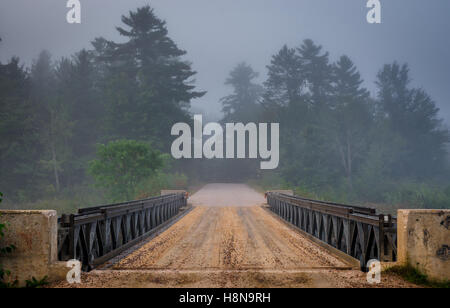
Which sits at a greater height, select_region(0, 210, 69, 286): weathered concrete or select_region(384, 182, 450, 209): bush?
select_region(0, 210, 69, 286): weathered concrete

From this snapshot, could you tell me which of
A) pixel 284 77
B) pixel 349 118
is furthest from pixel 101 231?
pixel 284 77

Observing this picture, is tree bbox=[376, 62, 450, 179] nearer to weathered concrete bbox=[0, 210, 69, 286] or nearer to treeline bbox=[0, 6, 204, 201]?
treeline bbox=[0, 6, 204, 201]

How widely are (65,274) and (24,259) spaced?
0.71m

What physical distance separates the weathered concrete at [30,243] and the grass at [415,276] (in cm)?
590

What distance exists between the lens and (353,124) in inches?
2034

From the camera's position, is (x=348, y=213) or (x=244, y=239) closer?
(x=348, y=213)

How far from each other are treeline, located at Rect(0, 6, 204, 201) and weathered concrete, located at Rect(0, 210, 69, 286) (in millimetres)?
37583

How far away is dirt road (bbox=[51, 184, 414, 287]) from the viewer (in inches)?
233

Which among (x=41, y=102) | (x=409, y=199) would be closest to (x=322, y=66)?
(x=409, y=199)

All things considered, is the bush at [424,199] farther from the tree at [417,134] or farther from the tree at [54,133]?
the tree at [54,133]

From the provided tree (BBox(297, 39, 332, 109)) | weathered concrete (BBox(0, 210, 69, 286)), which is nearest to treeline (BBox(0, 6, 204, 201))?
tree (BBox(297, 39, 332, 109))

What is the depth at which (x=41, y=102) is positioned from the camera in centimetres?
4541

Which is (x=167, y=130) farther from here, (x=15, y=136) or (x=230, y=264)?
(x=230, y=264)
